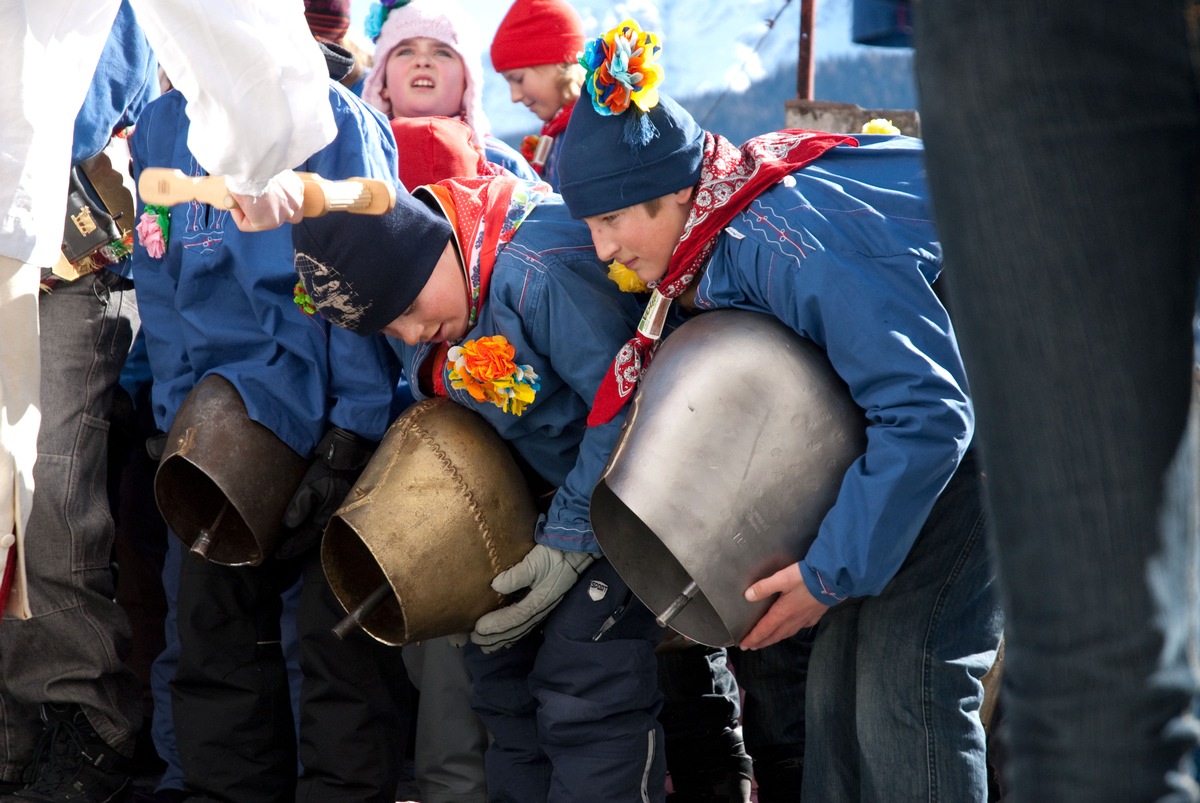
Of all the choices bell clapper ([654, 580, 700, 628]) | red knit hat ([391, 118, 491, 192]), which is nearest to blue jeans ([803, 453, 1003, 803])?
bell clapper ([654, 580, 700, 628])

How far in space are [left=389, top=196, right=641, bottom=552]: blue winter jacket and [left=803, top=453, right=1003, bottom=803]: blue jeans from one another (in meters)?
0.54

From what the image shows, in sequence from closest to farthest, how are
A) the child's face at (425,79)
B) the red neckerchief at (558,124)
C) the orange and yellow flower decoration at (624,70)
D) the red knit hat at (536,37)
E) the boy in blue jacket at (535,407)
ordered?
the orange and yellow flower decoration at (624,70), the boy in blue jacket at (535,407), the child's face at (425,79), the red neckerchief at (558,124), the red knit hat at (536,37)

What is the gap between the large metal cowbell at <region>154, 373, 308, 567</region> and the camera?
2488mm

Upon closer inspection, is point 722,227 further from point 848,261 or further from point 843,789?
point 843,789

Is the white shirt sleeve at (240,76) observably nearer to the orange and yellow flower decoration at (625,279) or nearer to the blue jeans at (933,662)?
the orange and yellow flower decoration at (625,279)

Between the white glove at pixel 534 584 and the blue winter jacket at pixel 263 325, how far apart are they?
1.75ft

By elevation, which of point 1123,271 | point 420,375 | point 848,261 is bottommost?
point 420,375

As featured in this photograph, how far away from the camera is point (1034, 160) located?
2.47 ft

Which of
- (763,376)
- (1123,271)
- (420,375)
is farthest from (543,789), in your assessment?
(1123,271)

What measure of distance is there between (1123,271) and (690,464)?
119 centimetres

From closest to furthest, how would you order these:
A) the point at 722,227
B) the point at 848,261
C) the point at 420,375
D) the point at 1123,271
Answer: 1. the point at 1123,271
2. the point at 848,261
3. the point at 722,227
4. the point at 420,375

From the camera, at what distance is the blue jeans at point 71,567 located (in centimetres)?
274

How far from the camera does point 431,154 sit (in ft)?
9.99

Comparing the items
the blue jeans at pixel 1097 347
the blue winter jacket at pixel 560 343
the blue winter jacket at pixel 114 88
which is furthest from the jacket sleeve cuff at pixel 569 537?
the blue jeans at pixel 1097 347
